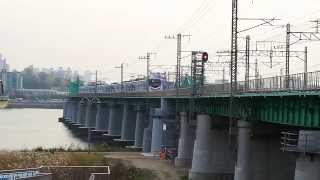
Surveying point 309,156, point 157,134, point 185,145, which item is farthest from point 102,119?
point 309,156

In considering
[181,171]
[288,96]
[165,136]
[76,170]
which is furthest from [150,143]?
[288,96]

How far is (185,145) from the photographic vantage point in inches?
2869

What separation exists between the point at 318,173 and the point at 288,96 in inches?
221

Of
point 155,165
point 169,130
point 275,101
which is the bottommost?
point 155,165

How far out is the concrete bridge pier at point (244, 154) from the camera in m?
49.7

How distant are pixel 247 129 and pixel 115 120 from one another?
86348 millimetres

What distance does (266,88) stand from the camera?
49.3 meters

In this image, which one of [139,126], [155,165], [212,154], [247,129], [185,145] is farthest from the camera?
[139,126]

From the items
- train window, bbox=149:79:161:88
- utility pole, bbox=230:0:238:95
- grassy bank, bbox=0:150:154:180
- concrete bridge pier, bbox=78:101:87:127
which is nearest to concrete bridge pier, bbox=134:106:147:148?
train window, bbox=149:79:161:88

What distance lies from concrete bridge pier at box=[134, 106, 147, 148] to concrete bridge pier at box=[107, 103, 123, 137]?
2091 centimetres

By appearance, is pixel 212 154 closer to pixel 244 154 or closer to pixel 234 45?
pixel 244 154

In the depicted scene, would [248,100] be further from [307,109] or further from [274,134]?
[307,109]

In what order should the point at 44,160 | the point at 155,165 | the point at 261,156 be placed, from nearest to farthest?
1. the point at 261,156
2. the point at 44,160
3. the point at 155,165

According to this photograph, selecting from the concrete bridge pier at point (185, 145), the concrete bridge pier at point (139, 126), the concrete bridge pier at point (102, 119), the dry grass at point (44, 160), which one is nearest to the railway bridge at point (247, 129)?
the concrete bridge pier at point (185, 145)
